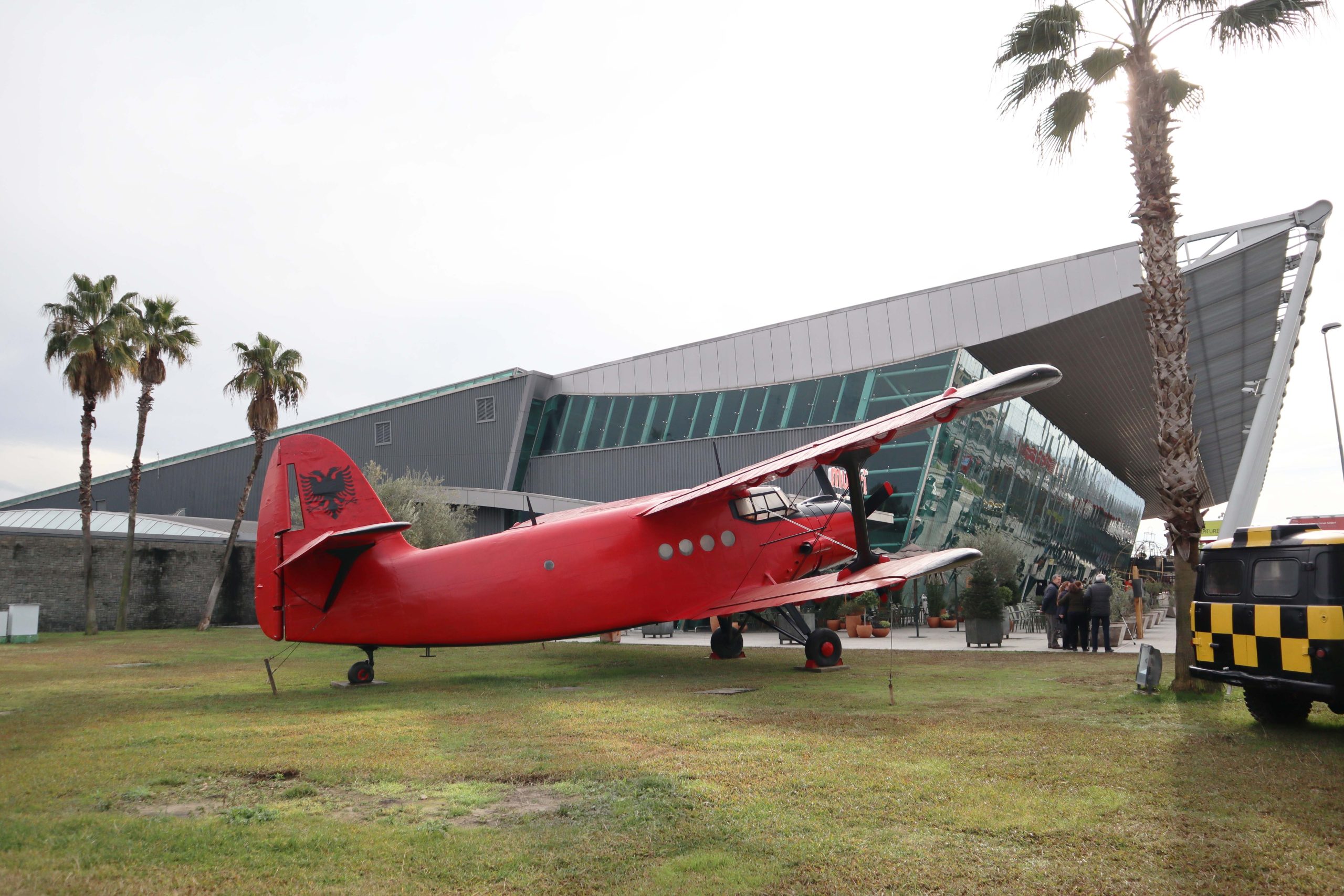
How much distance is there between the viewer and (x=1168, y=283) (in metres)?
11.0

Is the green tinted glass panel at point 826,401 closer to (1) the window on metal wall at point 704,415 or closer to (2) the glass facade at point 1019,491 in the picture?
(2) the glass facade at point 1019,491

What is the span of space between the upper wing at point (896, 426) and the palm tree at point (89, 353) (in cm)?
2712

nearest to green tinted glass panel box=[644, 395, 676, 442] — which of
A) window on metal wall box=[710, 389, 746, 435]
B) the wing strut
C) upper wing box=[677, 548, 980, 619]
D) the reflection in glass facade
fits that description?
the reflection in glass facade

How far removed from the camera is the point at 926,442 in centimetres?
2842

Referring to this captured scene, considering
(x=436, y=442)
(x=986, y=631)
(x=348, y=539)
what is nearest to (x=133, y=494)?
(x=436, y=442)

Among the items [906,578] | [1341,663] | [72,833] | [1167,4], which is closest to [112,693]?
[72,833]

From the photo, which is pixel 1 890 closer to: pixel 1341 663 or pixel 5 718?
pixel 5 718

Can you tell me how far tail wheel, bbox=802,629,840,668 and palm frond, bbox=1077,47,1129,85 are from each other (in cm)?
1014

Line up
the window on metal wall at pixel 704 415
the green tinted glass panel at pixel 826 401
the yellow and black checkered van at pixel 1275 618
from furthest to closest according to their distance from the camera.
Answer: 1. the window on metal wall at pixel 704 415
2. the green tinted glass panel at pixel 826 401
3. the yellow and black checkered van at pixel 1275 618

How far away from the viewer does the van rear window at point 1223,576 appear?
25.6ft

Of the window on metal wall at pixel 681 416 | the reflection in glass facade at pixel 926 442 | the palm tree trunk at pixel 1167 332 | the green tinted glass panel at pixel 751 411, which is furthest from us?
the window on metal wall at pixel 681 416

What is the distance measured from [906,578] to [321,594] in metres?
9.04

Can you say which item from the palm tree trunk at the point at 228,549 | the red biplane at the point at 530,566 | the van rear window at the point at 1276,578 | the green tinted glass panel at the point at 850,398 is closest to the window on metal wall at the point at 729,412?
the green tinted glass panel at the point at 850,398

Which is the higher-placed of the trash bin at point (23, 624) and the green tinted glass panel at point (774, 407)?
the green tinted glass panel at point (774, 407)
